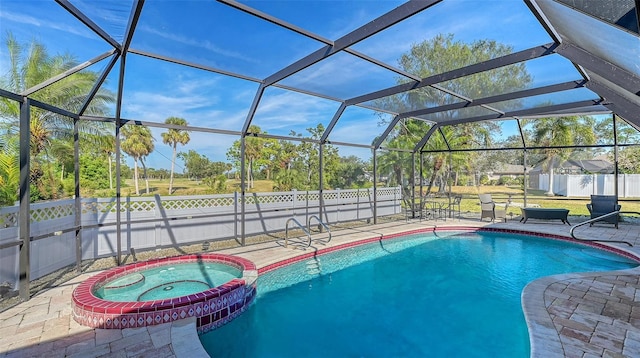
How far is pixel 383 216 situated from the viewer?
1194 cm

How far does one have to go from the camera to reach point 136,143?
22.4m

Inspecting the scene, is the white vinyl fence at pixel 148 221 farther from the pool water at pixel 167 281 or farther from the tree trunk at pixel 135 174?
the tree trunk at pixel 135 174

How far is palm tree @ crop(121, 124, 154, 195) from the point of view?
874 inches

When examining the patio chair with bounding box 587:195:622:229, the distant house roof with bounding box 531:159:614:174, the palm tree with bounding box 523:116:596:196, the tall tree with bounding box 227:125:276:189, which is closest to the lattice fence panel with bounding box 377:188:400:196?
the patio chair with bounding box 587:195:622:229

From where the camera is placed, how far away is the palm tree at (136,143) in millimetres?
22203

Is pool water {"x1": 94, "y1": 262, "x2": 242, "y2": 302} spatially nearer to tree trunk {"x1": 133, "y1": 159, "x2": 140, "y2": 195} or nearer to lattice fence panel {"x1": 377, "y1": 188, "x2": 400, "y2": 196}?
lattice fence panel {"x1": 377, "y1": 188, "x2": 400, "y2": 196}

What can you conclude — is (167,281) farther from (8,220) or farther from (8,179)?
(8,179)

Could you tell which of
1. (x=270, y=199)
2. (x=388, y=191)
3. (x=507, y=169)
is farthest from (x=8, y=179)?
(x=507, y=169)

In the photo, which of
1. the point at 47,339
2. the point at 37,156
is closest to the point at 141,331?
the point at 47,339

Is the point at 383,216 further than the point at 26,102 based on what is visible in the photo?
Yes

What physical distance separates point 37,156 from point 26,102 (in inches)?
372

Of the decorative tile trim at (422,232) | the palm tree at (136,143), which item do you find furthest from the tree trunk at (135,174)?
the decorative tile trim at (422,232)

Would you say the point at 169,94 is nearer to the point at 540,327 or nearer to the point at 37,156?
the point at 37,156

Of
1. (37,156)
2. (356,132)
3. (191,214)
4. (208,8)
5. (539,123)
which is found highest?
(539,123)
